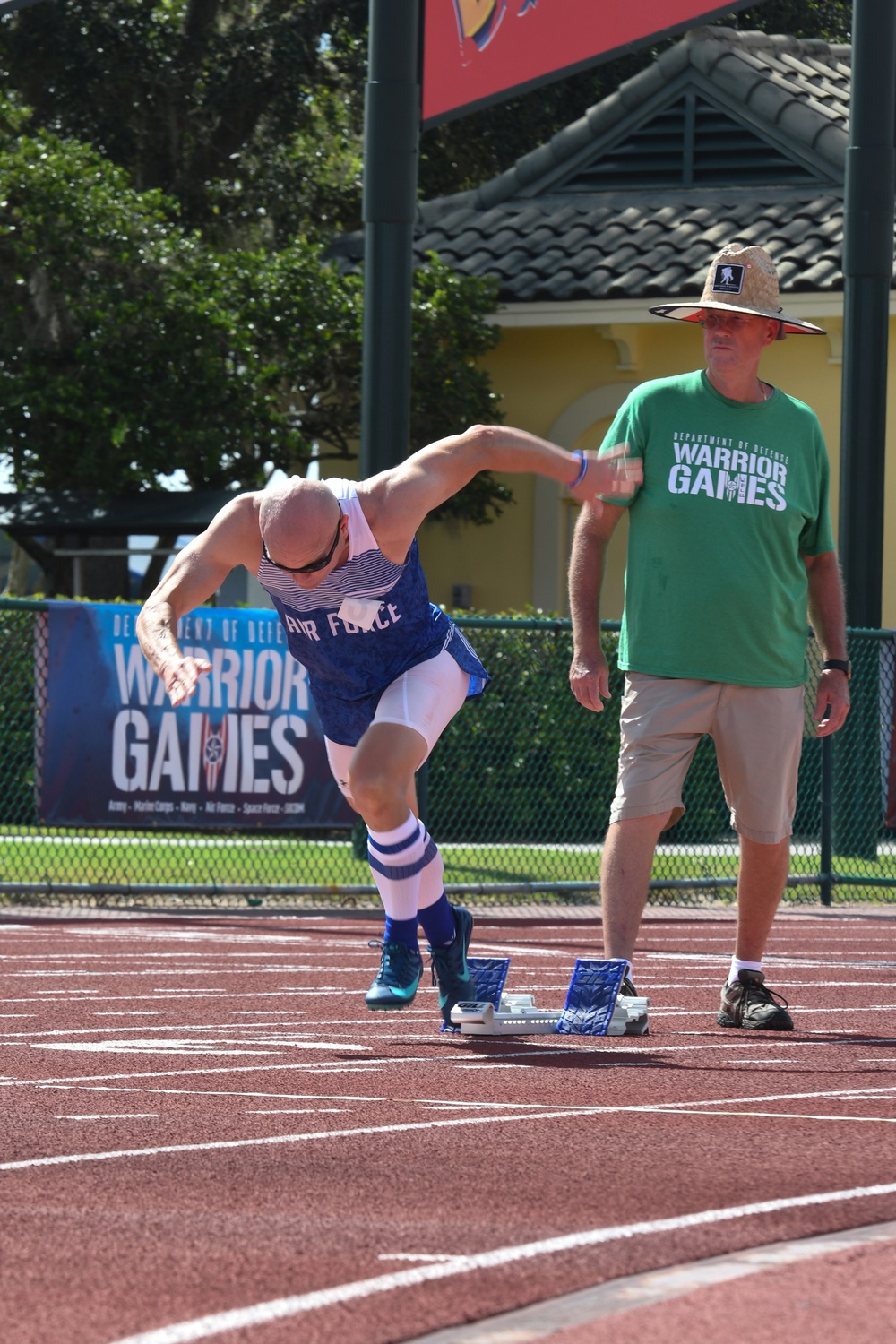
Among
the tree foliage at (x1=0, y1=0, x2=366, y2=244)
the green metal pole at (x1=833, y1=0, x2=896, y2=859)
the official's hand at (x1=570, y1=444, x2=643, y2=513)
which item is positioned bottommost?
the official's hand at (x1=570, y1=444, x2=643, y2=513)

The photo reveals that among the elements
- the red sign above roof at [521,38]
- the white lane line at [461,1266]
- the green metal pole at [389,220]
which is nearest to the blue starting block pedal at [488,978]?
the white lane line at [461,1266]

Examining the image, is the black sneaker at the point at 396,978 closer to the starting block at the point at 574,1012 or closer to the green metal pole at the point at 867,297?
the starting block at the point at 574,1012

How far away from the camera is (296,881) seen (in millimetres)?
12703

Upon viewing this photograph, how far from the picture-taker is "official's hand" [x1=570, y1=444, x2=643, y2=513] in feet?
20.7

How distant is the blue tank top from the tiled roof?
44.6ft

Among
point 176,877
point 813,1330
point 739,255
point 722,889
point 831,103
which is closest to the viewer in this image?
point 813,1330

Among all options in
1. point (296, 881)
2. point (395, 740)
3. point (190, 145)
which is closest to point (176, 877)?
point (296, 881)

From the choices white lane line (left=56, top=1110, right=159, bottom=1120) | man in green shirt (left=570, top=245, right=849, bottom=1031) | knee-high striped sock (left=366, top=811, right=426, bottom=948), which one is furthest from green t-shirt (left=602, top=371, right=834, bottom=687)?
white lane line (left=56, top=1110, right=159, bottom=1120)

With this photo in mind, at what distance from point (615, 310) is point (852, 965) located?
39.7ft

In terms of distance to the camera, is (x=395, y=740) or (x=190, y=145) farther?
(x=190, y=145)

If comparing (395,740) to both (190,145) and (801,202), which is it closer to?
(801,202)

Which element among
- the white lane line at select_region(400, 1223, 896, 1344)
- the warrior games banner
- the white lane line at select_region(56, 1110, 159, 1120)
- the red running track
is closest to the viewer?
the white lane line at select_region(400, 1223, 896, 1344)

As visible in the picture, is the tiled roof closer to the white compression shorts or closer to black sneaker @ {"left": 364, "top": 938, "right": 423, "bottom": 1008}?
the white compression shorts

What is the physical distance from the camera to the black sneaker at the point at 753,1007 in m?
6.83
